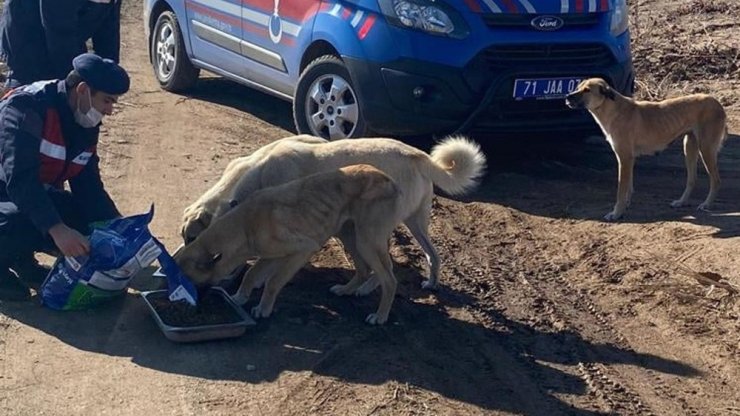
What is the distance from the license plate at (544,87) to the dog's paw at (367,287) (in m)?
2.26

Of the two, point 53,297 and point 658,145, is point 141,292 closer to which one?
point 53,297

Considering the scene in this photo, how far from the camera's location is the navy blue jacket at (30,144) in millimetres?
5902

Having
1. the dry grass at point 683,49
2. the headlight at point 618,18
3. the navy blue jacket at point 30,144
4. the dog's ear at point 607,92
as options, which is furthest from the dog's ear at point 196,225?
the dry grass at point 683,49

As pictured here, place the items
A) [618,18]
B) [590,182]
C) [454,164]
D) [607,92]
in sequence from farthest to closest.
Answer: [618,18] < [590,182] < [607,92] < [454,164]

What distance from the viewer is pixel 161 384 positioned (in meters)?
5.33

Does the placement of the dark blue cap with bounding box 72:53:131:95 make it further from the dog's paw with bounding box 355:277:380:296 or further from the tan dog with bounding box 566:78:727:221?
the tan dog with bounding box 566:78:727:221

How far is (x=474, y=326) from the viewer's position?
6.19 meters

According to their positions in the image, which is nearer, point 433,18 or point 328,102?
point 433,18

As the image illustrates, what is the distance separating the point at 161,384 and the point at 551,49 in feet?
13.8

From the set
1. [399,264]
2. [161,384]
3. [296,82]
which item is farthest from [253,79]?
[161,384]

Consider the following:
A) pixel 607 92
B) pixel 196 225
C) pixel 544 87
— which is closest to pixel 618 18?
pixel 544 87

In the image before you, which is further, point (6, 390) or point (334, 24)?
point (334, 24)

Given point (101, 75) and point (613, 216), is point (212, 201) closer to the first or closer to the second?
point (101, 75)

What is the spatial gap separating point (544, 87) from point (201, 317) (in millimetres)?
3408
